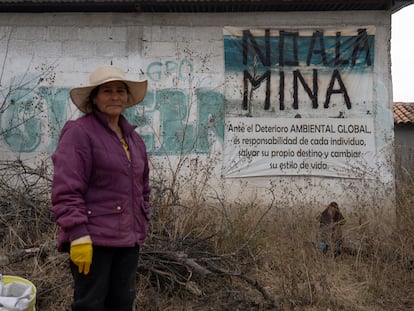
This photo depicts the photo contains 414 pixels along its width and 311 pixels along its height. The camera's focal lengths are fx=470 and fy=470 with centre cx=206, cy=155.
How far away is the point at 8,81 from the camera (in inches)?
301

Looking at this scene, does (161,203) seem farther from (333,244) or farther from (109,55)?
(109,55)

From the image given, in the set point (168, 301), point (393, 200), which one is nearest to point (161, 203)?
point (168, 301)

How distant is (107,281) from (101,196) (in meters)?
0.53

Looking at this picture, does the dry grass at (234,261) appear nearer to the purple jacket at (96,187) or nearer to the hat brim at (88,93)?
the purple jacket at (96,187)

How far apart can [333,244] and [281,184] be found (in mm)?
2298

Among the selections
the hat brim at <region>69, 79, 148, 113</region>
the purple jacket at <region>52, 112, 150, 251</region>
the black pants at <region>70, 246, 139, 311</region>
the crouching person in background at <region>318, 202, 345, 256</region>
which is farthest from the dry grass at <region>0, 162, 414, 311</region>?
the hat brim at <region>69, 79, 148, 113</region>

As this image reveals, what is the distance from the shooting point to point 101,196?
109 inches

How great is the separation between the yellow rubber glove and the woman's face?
80 cm

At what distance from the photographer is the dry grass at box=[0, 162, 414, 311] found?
4.17 meters

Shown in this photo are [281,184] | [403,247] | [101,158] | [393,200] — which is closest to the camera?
[101,158]

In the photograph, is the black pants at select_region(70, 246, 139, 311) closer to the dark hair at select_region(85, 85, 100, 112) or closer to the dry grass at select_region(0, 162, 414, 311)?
the dark hair at select_region(85, 85, 100, 112)

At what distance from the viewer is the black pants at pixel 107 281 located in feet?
9.00

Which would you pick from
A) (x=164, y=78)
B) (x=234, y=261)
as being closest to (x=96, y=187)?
(x=234, y=261)

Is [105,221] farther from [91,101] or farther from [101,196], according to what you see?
[91,101]
